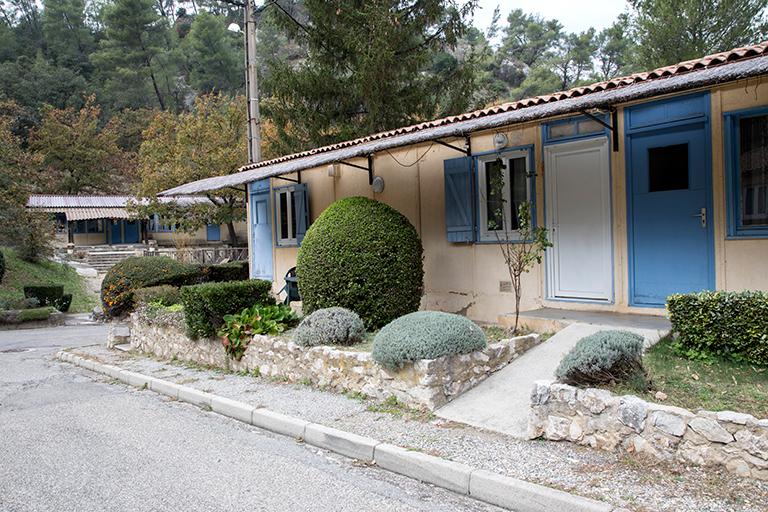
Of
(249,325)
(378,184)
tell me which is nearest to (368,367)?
(249,325)

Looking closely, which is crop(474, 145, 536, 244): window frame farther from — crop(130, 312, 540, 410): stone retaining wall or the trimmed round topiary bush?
the trimmed round topiary bush

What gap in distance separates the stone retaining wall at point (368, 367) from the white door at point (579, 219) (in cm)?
157

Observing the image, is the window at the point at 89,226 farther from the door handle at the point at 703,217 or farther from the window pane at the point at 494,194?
the door handle at the point at 703,217

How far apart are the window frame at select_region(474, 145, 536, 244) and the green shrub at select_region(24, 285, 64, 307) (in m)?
18.3

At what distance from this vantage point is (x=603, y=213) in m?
8.15

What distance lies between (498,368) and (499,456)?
1.97 m

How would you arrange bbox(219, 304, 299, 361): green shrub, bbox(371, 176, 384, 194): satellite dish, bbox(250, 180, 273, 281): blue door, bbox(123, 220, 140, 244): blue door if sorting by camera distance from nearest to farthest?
1. bbox(219, 304, 299, 361): green shrub
2. bbox(371, 176, 384, 194): satellite dish
3. bbox(250, 180, 273, 281): blue door
4. bbox(123, 220, 140, 244): blue door

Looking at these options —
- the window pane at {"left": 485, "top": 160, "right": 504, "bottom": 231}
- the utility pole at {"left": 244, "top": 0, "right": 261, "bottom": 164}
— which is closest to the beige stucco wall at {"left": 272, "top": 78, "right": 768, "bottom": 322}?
the window pane at {"left": 485, "top": 160, "right": 504, "bottom": 231}

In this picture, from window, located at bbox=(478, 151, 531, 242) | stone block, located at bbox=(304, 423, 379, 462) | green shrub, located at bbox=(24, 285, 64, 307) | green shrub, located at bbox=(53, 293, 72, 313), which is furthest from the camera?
green shrub, located at bbox=(53, 293, 72, 313)

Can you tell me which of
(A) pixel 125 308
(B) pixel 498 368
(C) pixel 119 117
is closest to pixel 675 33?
(B) pixel 498 368

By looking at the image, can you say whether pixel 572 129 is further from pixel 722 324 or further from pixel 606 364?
pixel 606 364

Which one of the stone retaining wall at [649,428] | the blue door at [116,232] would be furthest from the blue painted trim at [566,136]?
the blue door at [116,232]

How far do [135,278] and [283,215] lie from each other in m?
6.57

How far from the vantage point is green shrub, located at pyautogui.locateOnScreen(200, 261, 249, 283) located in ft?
60.9
